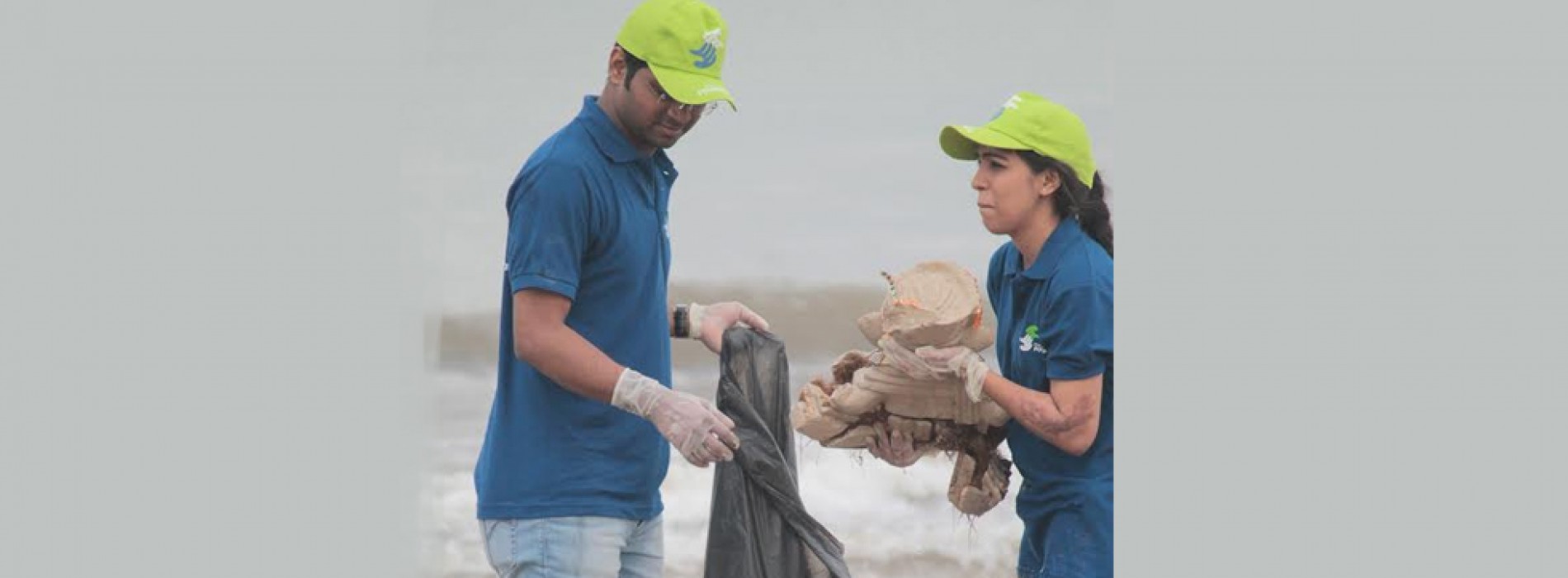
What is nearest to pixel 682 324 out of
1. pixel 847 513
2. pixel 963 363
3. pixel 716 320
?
pixel 716 320

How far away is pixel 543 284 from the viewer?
2887 mm

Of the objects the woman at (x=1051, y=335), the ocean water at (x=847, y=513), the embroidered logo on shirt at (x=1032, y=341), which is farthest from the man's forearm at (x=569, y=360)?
the ocean water at (x=847, y=513)

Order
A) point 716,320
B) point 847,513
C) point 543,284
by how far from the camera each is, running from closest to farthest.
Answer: point 543,284 < point 716,320 < point 847,513

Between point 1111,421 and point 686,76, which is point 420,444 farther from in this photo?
point 1111,421

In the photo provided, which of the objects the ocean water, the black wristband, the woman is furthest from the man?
the ocean water

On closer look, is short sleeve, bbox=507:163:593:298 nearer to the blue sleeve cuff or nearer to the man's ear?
the blue sleeve cuff

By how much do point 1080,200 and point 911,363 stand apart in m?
0.44

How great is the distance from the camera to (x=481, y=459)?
3137mm

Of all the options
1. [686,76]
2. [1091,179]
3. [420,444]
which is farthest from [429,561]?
[1091,179]

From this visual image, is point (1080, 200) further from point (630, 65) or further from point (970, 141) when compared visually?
point (630, 65)

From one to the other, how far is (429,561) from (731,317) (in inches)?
36.2

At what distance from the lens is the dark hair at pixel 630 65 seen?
304 cm

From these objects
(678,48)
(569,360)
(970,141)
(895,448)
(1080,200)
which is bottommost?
(895,448)

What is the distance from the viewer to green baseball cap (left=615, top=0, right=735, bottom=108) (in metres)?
2.99
